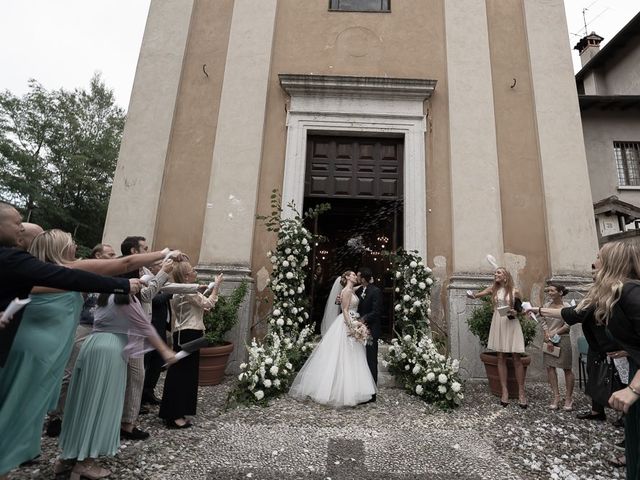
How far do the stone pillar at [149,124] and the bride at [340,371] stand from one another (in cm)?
401

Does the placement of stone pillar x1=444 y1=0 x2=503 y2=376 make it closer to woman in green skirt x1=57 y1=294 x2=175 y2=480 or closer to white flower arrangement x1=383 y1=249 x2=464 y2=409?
white flower arrangement x1=383 y1=249 x2=464 y2=409

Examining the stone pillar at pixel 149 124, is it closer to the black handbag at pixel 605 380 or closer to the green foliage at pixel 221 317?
the green foliage at pixel 221 317

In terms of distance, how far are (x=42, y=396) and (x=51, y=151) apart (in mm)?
27826

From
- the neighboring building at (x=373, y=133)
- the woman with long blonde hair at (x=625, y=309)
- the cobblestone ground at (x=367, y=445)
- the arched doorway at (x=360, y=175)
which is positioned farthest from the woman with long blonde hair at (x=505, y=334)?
the woman with long blonde hair at (x=625, y=309)

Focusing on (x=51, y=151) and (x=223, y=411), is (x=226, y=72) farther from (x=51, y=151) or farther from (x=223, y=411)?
(x=51, y=151)

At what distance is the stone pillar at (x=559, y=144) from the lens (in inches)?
265

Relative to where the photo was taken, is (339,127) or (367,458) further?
(339,127)

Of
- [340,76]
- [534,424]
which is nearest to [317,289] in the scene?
[340,76]

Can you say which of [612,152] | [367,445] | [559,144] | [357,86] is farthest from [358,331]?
[612,152]

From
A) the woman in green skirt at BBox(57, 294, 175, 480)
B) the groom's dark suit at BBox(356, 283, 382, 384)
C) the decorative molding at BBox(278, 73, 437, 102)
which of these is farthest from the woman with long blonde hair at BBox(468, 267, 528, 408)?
the woman in green skirt at BBox(57, 294, 175, 480)

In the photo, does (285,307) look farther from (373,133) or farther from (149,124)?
(149,124)

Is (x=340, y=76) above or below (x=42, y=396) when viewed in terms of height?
above

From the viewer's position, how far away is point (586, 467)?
343cm

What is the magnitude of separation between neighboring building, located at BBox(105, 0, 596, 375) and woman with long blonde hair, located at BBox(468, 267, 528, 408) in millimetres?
1161
